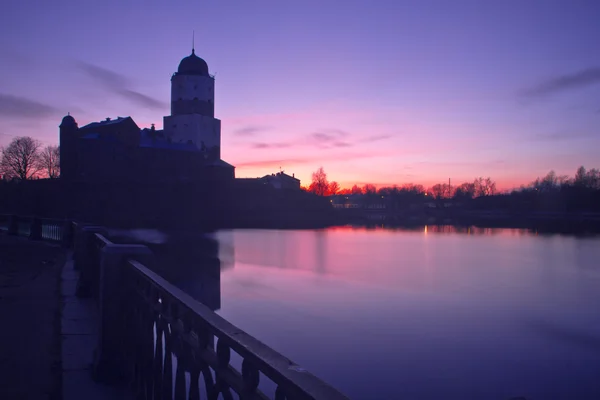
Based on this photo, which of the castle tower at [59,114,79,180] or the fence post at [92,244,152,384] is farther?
the castle tower at [59,114,79,180]

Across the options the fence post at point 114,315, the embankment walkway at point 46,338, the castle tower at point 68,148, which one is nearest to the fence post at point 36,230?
the embankment walkway at point 46,338

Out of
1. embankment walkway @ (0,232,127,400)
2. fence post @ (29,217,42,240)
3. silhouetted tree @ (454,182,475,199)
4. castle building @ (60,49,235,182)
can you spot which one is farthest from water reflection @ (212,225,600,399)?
silhouetted tree @ (454,182,475,199)

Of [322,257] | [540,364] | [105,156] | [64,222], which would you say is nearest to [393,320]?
[540,364]

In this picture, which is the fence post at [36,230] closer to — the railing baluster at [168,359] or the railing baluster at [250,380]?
the railing baluster at [168,359]

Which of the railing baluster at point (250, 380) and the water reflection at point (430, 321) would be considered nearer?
the railing baluster at point (250, 380)

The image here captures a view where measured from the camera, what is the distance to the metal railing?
1.76 meters

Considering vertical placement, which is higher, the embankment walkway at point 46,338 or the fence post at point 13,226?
the fence post at point 13,226

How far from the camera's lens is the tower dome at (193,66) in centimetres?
7662

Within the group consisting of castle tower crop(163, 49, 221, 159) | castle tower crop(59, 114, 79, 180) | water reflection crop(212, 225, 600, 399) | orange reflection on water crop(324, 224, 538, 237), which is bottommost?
water reflection crop(212, 225, 600, 399)

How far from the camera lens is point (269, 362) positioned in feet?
5.71

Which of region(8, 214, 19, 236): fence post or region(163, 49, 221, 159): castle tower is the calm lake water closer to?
region(8, 214, 19, 236): fence post

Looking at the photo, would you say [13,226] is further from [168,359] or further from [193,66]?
[193,66]

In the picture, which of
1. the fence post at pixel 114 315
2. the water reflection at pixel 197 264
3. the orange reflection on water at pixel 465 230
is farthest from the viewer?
the orange reflection on water at pixel 465 230

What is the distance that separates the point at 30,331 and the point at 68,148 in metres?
57.7
